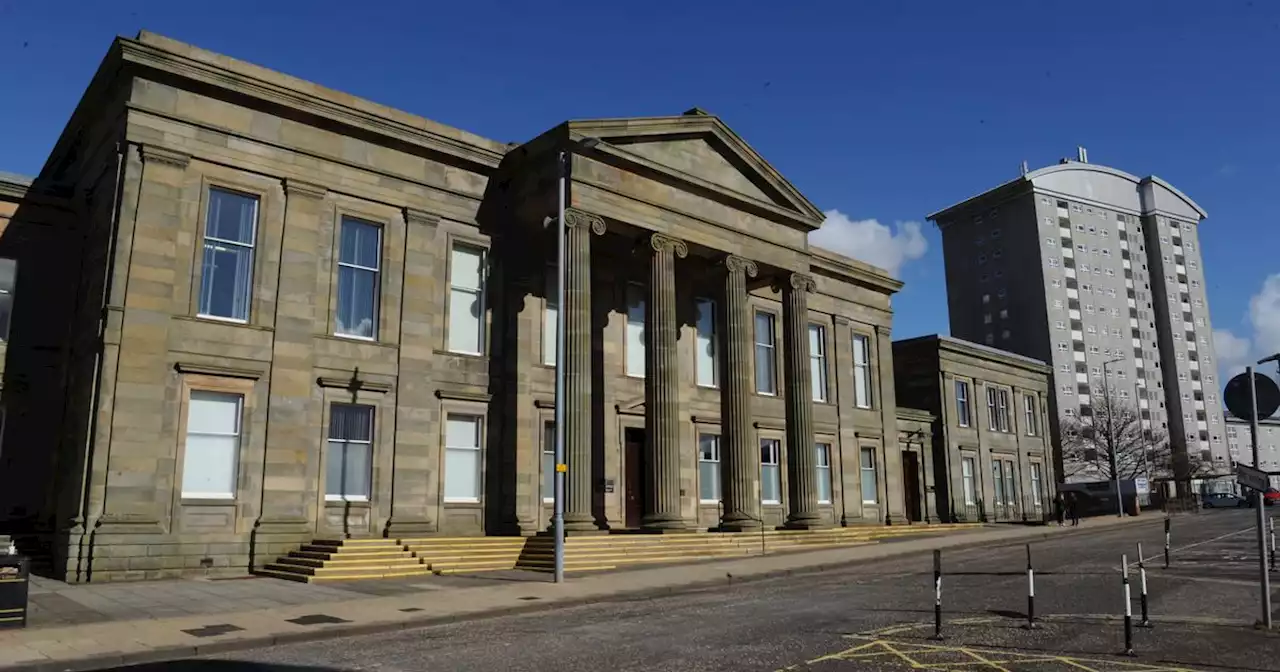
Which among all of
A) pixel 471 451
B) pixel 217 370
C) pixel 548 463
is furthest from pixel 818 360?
pixel 217 370

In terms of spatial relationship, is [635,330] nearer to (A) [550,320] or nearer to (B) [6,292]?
(A) [550,320]

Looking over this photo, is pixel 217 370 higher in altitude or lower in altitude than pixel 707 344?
lower

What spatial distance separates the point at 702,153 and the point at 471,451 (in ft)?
42.4

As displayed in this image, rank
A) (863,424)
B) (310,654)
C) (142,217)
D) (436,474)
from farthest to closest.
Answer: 1. (863,424)
2. (436,474)
3. (142,217)
4. (310,654)

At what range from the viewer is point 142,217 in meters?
→ 21.7

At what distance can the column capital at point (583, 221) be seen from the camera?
2675 cm

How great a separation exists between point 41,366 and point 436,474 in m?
10.6

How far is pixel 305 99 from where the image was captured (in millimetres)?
24438

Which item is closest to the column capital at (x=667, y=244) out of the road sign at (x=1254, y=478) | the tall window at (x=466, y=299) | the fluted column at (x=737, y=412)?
the fluted column at (x=737, y=412)

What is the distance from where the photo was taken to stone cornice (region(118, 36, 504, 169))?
2203 centimetres

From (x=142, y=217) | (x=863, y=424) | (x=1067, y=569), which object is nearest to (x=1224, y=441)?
(x=863, y=424)

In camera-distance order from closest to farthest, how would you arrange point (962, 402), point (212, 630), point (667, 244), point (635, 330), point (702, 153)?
point (212, 630)
point (667, 244)
point (702, 153)
point (635, 330)
point (962, 402)

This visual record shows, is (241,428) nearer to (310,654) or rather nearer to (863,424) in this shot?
(310,654)

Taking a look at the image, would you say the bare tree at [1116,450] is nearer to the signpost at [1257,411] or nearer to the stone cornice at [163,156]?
the signpost at [1257,411]
